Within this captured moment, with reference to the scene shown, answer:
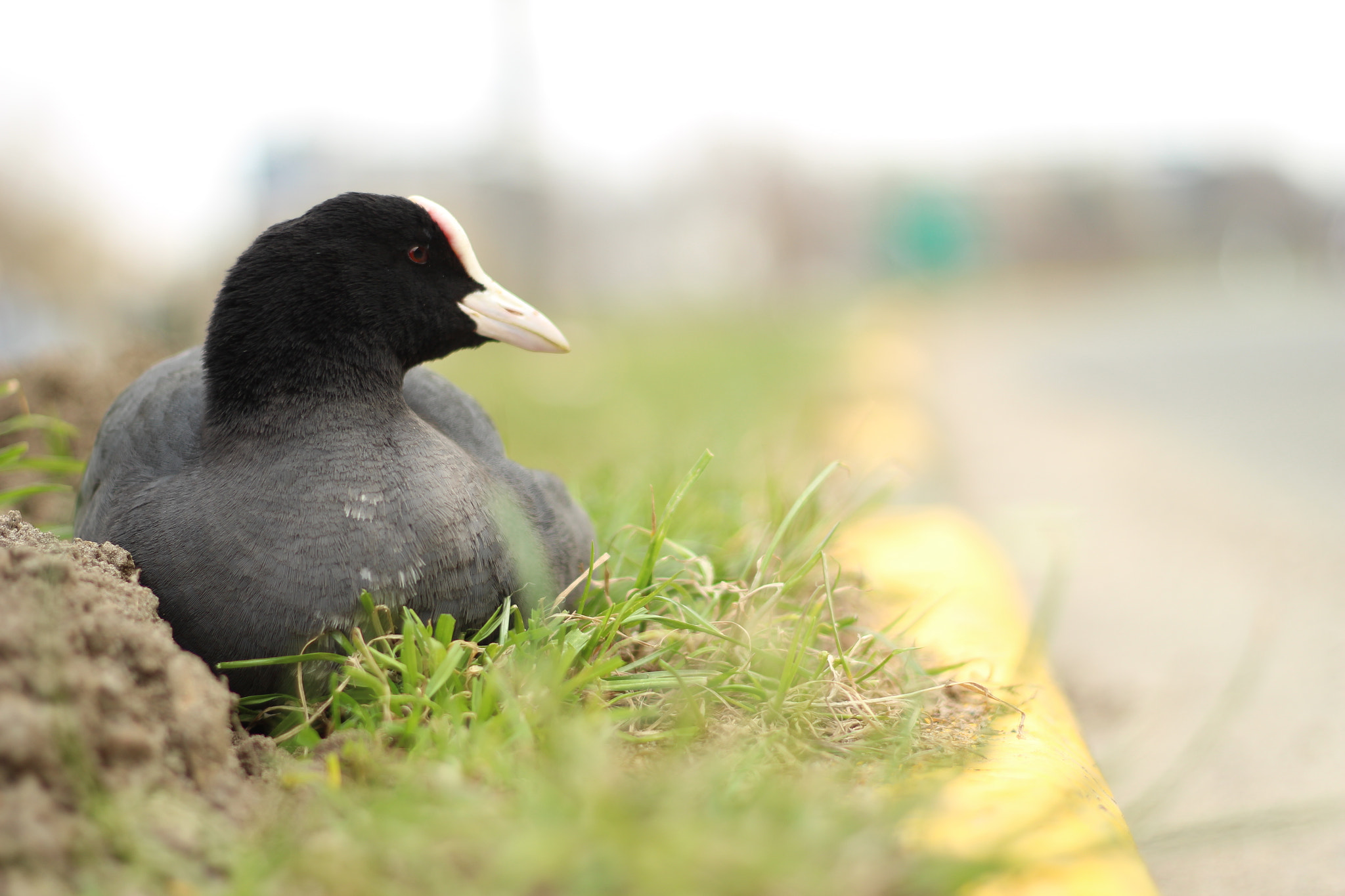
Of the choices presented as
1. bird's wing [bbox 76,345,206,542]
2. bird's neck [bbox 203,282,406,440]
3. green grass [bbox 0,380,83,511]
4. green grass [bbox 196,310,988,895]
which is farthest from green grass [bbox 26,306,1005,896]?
green grass [bbox 0,380,83,511]

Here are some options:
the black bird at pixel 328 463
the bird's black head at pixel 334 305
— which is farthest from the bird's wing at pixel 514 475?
the bird's black head at pixel 334 305

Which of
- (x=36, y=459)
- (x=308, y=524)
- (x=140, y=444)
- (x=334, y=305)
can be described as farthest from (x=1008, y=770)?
(x=36, y=459)

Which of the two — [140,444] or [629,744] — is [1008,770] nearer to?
[629,744]

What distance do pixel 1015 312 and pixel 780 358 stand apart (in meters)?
11.8

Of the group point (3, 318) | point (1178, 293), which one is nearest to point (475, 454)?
point (3, 318)

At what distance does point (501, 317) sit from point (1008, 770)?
125 cm

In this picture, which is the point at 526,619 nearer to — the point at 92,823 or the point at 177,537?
the point at 177,537

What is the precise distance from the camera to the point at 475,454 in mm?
2055

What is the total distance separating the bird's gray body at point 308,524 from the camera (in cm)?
163

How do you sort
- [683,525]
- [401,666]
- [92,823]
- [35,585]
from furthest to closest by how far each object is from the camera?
[683,525] → [401,666] → [35,585] → [92,823]

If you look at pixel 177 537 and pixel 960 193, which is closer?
pixel 177 537

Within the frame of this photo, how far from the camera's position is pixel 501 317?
2096mm

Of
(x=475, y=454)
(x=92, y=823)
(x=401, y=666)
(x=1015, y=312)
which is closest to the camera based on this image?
(x=92, y=823)

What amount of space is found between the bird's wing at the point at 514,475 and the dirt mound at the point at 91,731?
67 cm
